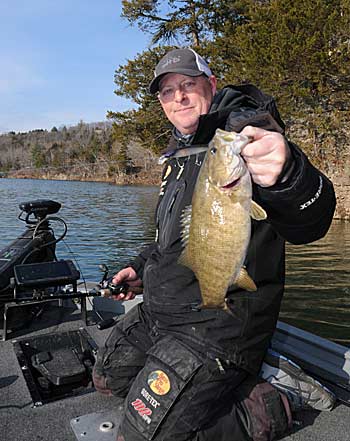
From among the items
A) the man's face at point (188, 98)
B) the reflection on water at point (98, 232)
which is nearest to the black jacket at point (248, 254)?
the man's face at point (188, 98)

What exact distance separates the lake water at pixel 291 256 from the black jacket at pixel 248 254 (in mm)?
4002

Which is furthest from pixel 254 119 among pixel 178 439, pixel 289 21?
pixel 289 21

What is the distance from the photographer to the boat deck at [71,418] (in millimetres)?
2658

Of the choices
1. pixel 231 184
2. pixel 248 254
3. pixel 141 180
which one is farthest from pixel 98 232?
pixel 141 180

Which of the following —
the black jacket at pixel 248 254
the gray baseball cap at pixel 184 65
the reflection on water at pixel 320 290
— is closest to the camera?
the black jacket at pixel 248 254

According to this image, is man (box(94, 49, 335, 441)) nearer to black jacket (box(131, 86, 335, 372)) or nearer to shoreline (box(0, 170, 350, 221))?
black jacket (box(131, 86, 335, 372))

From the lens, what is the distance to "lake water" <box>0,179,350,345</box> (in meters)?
6.90

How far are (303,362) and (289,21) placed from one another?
601 inches

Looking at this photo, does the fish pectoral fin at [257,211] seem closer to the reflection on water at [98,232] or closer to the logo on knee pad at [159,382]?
the logo on knee pad at [159,382]

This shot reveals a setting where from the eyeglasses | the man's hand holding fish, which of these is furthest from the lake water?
the man's hand holding fish

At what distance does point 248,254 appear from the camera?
2.42 meters

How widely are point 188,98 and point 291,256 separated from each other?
29.4ft

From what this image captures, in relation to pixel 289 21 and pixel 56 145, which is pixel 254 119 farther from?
pixel 56 145

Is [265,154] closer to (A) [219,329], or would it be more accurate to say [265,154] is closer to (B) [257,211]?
(B) [257,211]
